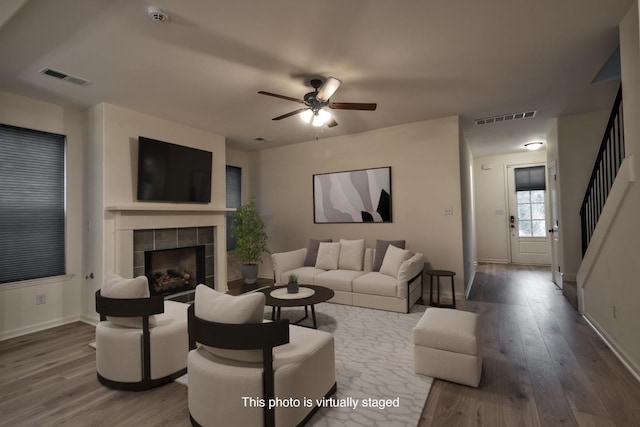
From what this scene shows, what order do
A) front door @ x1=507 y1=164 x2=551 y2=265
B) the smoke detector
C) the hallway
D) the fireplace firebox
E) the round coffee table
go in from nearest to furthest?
the hallway < the smoke detector < the round coffee table < the fireplace firebox < front door @ x1=507 y1=164 x2=551 y2=265

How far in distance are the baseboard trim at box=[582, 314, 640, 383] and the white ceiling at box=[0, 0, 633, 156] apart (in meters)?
2.78

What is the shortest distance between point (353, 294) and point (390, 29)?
10.8 ft

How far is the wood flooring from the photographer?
1.99 m

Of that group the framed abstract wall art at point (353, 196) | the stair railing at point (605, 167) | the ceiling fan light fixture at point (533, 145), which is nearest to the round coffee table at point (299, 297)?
the framed abstract wall art at point (353, 196)

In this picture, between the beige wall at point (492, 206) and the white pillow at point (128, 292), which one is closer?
the white pillow at point (128, 292)

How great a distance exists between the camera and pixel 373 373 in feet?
8.39

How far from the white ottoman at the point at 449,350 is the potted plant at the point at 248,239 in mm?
4026

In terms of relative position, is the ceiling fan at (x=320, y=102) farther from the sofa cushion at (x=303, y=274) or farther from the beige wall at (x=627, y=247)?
the sofa cushion at (x=303, y=274)

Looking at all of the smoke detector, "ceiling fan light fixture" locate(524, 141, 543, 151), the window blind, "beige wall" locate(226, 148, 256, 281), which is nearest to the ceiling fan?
the smoke detector

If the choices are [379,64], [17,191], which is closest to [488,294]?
[379,64]

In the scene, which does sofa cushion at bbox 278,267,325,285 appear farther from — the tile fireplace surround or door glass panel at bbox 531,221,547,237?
door glass panel at bbox 531,221,547,237

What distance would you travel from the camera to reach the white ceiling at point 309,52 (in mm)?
2299

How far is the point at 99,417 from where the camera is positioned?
2057 millimetres

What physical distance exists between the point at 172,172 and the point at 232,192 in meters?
2.05
